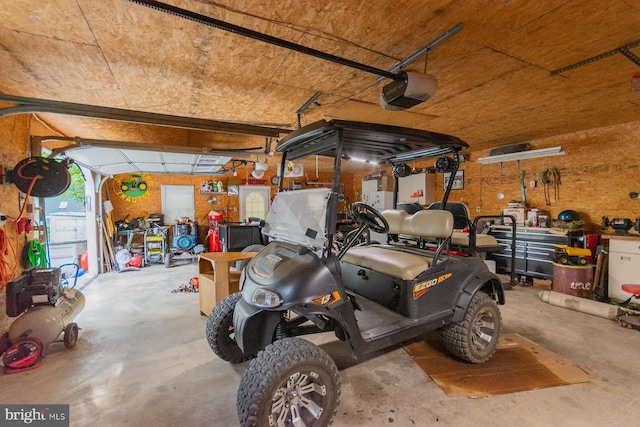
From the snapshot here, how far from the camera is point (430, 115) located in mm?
3957

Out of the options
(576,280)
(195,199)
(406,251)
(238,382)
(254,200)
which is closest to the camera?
(238,382)

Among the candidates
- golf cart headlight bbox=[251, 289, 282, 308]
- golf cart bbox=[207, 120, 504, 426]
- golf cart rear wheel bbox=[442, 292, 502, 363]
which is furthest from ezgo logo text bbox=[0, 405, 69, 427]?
golf cart rear wheel bbox=[442, 292, 502, 363]

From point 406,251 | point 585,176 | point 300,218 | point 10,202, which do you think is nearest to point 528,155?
point 585,176

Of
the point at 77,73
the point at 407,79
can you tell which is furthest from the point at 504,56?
the point at 77,73

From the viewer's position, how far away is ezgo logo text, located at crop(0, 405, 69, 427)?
1.89 meters

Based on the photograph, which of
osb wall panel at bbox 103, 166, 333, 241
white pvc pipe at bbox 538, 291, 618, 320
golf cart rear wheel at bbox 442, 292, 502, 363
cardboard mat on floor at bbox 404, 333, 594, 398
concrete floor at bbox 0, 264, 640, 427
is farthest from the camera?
osb wall panel at bbox 103, 166, 333, 241

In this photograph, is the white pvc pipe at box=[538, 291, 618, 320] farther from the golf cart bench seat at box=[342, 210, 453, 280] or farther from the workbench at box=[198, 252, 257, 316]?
the workbench at box=[198, 252, 257, 316]

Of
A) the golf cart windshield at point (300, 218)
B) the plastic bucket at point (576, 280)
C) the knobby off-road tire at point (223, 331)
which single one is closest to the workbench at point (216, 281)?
the knobby off-road tire at point (223, 331)

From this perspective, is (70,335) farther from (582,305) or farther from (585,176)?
(585,176)

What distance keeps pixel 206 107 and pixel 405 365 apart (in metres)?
3.66

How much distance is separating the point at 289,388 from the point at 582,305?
171 inches

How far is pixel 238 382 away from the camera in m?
2.33

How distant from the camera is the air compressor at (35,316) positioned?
2.48 meters

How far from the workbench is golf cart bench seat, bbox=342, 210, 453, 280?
1549mm
